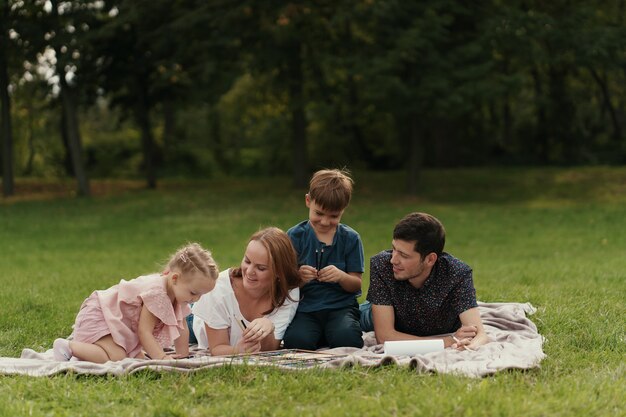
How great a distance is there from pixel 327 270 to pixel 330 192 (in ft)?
1.80

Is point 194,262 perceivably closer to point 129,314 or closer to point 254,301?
point 129,314

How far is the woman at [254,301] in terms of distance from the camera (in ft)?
19.0

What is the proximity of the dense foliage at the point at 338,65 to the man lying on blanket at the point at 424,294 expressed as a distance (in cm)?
1364

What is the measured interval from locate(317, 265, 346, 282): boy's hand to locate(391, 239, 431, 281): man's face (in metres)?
0.39

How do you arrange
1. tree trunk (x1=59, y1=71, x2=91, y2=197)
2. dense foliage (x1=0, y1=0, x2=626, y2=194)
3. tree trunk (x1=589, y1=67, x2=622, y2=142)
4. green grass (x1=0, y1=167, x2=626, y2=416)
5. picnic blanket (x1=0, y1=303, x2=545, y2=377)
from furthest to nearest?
tree trunk (x1=589, y1=67, x2=622, y2=142)
tree trunk (x1=59, y1=71, x2=91, y2=197)
dense foliage (x1=0, y1=0, x2=626, y2=194)
picnic blanket (x1=0, y1=303, x2=545, y2=377)
green grass (x1=0, y1=167, x2=626, y2=416)

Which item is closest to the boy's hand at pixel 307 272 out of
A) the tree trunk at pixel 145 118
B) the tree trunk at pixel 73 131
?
the tree trunk at pixel 73 131

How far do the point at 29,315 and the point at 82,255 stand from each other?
6578 millimetres

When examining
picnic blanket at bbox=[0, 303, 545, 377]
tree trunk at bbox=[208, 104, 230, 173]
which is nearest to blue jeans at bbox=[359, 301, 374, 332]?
picnic blanket at bbox=[0, 303, 545, 377]

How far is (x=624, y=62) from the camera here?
2236 centimetres

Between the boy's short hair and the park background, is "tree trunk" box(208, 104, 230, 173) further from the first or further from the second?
the boy's short hair

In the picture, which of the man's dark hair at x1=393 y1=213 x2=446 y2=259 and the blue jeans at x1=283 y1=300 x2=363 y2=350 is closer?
the man's dark hair at x1=393 y1=213 x2=446 y2=259

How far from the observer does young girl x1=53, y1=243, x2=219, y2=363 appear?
547cm

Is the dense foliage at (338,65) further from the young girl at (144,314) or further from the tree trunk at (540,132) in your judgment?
the young girl at (144,314)

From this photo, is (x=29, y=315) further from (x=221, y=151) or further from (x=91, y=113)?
(x=91, y=113)
